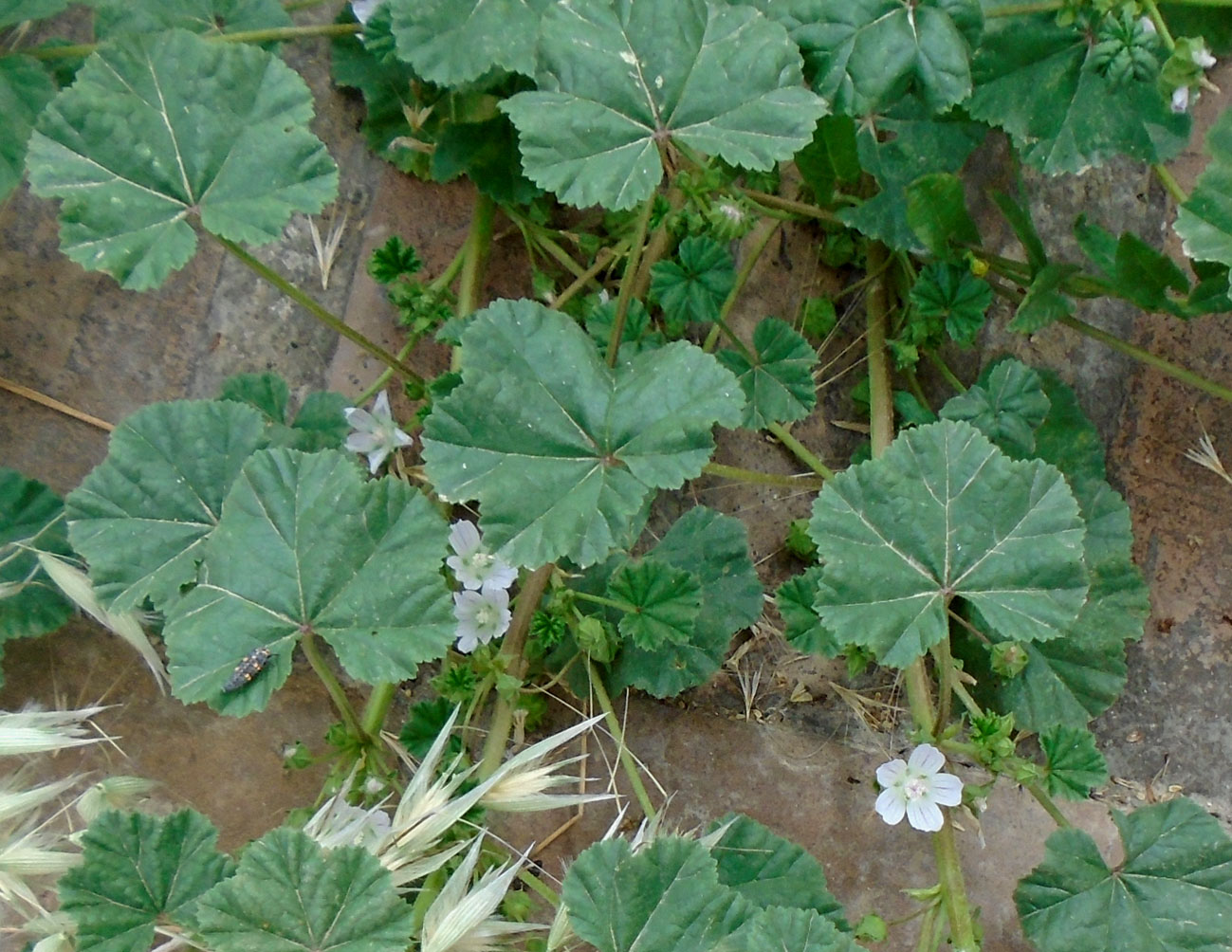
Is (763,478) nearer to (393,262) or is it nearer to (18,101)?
(393,262)

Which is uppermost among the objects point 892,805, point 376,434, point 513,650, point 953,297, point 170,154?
point 170,154

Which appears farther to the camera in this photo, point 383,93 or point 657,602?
point 383,93

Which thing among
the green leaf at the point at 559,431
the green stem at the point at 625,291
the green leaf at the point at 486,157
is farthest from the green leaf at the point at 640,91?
the green leaf at the point at 486,157

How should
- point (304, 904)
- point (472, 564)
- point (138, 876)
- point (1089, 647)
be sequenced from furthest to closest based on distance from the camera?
point (1089, 647)
point (472, 564)
point (138, 876)
point (304, 904)

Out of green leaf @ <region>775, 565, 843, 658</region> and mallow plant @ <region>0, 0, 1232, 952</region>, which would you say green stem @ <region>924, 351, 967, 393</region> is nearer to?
mallow plant @ <region>0, 0, 1232, 952</region>

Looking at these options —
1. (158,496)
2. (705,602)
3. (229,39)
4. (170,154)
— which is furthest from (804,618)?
(229,39)

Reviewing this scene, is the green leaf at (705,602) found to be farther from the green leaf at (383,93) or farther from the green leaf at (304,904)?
the green leaf at (383,93)

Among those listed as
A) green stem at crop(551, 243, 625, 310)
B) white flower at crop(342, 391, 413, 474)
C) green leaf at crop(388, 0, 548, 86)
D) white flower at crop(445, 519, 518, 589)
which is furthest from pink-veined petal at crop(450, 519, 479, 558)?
green leaf at crop(388, 0, 548, 86)
